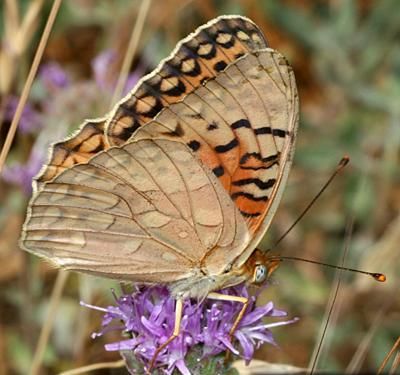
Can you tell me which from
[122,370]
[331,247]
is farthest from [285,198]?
[122,370]

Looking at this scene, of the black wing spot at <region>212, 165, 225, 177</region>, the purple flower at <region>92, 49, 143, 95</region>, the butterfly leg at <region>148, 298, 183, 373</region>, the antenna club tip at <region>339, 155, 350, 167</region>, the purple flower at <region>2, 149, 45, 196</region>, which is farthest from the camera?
the purple flower at <region>92, 49, 143, 95</region>

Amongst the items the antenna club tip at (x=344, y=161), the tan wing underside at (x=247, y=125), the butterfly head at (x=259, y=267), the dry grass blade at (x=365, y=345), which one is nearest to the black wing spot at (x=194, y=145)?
the tan wing underside at (x=247, y=125)

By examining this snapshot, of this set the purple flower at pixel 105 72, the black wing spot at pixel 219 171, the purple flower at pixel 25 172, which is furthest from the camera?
the purple flower at pixel 105 72

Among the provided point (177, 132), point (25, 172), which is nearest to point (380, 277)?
point (177, 132)

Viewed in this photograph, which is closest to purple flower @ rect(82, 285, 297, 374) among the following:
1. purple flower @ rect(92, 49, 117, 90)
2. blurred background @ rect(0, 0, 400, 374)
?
blurred background @ rect(0, 0, 400, 374)

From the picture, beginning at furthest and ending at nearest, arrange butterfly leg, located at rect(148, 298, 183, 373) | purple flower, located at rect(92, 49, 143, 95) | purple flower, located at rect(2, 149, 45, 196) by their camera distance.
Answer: purple flower, located at rect(92, 49, 143, 95) → purple flower, located at rect(2, 149, 45, 196) → butterfly leg, located at rect(148, 298, 183, 373)

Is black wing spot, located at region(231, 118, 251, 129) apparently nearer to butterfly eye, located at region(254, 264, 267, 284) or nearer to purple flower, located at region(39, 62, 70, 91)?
butterfly eye, located at region(254, 264, 267, 284)

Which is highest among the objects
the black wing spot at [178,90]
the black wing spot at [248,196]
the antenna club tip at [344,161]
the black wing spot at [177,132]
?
the black wing spot at [178,90]

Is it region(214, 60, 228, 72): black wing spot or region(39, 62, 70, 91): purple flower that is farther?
region(39, 62, 70, 91): purple flower

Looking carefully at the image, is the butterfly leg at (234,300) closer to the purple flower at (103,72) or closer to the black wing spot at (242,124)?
the black wing spot at (242,124)
